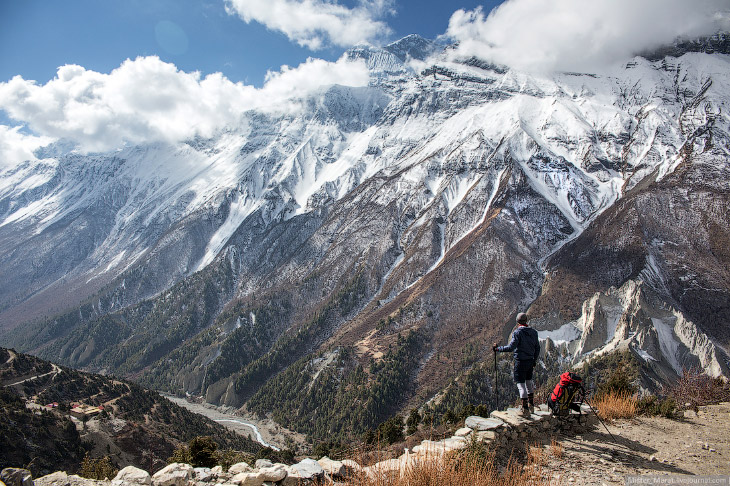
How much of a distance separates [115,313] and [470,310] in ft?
601

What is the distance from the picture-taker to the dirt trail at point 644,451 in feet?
28.3

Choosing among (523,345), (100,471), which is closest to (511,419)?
(523,345)

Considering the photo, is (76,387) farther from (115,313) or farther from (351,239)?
(115,313)

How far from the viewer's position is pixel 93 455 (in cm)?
3931

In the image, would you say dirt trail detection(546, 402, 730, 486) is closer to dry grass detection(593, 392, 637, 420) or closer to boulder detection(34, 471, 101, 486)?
dry grass detection(593, 392, 637, 420)

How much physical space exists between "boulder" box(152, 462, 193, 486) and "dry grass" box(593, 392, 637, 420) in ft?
41.5

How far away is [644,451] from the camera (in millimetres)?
9805

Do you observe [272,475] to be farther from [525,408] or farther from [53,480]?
[525,408]

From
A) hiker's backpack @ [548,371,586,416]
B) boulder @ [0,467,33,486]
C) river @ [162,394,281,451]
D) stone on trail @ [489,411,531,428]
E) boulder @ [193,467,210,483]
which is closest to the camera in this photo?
boulder @ [0,467,33,486]

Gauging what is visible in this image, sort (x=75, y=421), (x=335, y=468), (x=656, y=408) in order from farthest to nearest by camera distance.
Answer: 1. (x=75, y=421)
2. (x=656, y=408)
3. (x=335, y=468)

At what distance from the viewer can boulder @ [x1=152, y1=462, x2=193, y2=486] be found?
9.30 m

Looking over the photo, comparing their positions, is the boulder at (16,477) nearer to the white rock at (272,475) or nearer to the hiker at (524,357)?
the white rock at (272,475)

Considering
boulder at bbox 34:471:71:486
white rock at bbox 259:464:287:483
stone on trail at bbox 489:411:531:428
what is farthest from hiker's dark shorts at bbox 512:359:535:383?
boulder at bbox 34:471:71:486

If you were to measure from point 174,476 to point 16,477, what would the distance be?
123 inches
